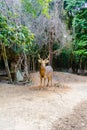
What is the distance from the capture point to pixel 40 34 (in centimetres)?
1530

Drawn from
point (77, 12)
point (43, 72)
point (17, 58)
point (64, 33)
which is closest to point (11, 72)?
point (17, 58)

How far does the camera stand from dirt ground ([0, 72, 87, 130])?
660 cm

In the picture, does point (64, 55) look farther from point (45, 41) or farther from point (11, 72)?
point (11, 72)

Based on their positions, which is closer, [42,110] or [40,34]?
[42,110]

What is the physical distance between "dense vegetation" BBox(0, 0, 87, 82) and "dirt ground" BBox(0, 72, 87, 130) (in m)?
1.88

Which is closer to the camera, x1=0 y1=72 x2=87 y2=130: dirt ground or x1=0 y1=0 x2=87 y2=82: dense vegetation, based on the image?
x1=0 y1=72 x2=87 y2=130: dirt ground

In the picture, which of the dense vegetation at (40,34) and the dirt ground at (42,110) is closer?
the dirt ground at (42,110)

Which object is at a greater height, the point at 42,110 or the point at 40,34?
the point at 40,34

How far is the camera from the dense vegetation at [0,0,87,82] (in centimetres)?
940

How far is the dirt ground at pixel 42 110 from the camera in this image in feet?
21.7

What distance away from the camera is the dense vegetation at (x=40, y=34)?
940 cm

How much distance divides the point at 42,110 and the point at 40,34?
308 inches

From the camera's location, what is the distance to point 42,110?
8.03 meters

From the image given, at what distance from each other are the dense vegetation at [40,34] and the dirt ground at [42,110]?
188 cm
